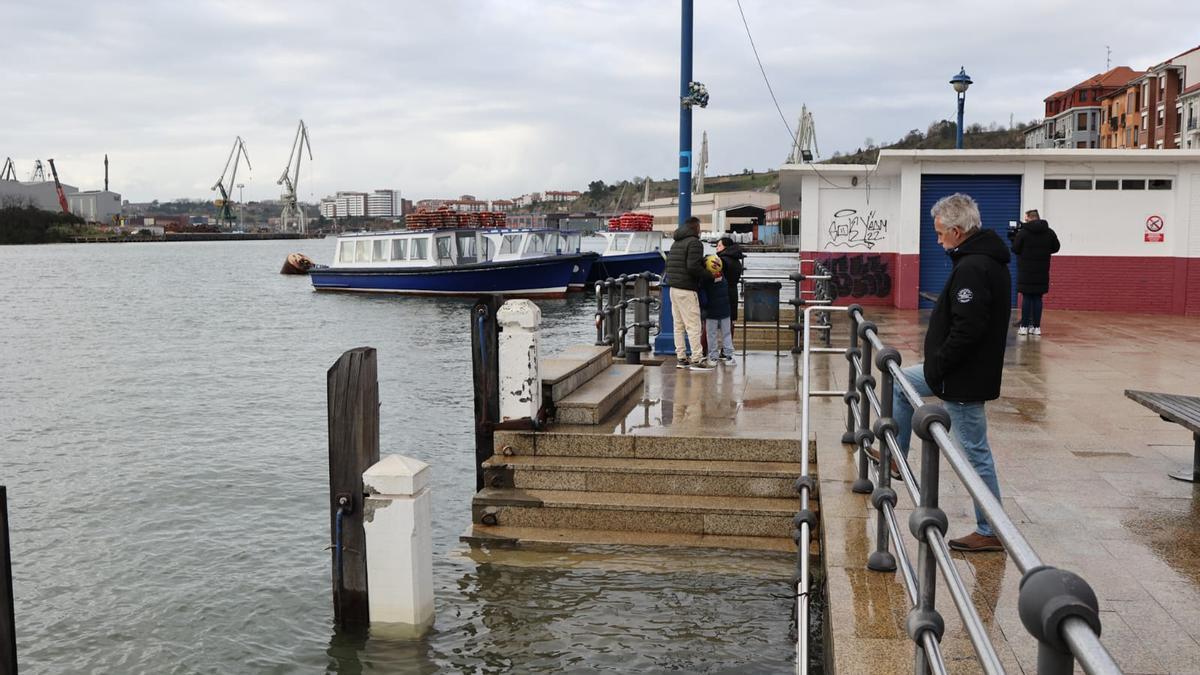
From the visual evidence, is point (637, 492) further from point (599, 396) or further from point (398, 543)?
point (398, 543)

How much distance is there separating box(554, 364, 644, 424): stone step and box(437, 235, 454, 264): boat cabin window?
34218 millimetres

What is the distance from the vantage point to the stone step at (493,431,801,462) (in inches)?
321

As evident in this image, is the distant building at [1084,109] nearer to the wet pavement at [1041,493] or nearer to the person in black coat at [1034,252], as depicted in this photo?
the person in black coat at [1034,252]

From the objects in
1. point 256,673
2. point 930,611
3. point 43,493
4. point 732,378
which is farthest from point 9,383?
point 930,611

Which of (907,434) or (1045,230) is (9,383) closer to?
(1045,230)

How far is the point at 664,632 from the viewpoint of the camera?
257 inches

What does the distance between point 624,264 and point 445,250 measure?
7809 mm

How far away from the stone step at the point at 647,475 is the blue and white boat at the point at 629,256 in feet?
117

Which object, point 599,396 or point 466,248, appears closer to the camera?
point 599,396

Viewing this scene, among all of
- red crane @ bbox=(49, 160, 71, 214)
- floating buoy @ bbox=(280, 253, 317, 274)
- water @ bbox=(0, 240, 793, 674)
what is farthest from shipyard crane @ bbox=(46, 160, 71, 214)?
water @ bbox=(0, 240, 793, 674)

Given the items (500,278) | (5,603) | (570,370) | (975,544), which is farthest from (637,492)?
(500,278)

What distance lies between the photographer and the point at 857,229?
66.0ft

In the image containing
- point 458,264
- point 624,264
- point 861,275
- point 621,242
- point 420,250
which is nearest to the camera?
point 861,275

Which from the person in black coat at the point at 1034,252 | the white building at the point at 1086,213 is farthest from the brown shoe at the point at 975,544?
the white building at the point at 1086,213
